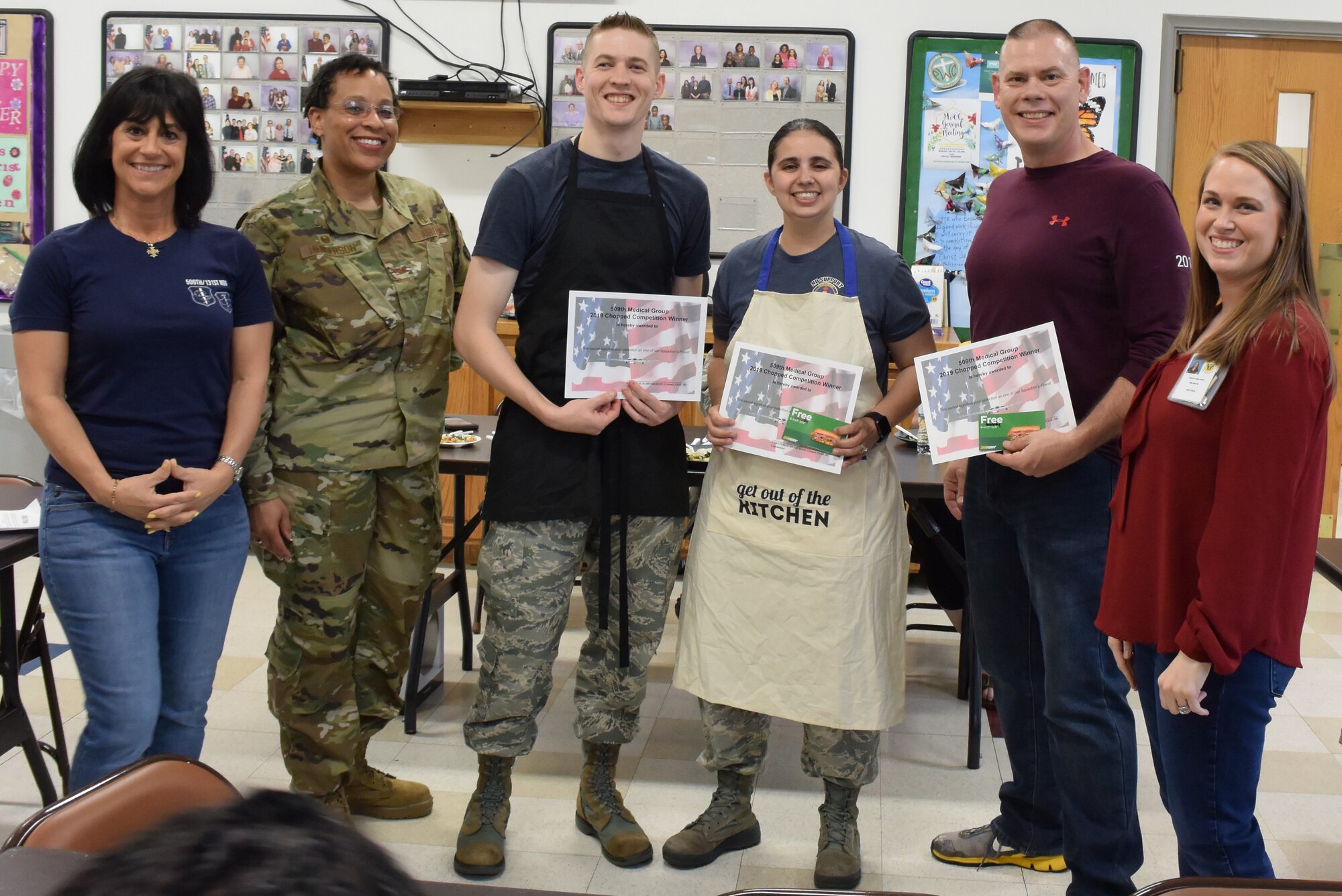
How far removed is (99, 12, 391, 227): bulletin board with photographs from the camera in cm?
506

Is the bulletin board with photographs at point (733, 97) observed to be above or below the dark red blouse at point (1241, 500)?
above

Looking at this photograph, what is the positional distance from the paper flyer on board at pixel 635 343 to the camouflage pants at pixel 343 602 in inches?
18.6

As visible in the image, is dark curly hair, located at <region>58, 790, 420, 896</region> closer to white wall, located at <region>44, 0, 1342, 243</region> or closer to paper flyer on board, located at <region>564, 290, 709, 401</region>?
paper flyer on board, located at <region>564, 290, 709, 401</region>

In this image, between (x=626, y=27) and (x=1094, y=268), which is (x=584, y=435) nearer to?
(x=626, y=27)

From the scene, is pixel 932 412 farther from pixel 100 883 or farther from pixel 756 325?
pixel 100 883

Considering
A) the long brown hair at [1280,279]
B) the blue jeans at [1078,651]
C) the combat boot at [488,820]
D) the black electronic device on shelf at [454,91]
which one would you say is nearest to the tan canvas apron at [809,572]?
the blue jeans at [1078,651]

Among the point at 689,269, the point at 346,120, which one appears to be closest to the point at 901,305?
the point at 689,269

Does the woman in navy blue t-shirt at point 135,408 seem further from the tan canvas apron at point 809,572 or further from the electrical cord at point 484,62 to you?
the electrical cord at point 484,62

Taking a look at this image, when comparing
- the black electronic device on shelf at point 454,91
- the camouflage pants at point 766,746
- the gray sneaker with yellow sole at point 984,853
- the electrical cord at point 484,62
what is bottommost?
the gray sneaker with yellow sole at point 984,853

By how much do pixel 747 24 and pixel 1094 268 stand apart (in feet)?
11.3

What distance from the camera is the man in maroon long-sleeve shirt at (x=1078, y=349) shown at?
1914mm

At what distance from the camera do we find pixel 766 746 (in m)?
2.39

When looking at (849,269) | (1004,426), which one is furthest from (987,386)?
(849,269)

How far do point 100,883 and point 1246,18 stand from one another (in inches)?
222
